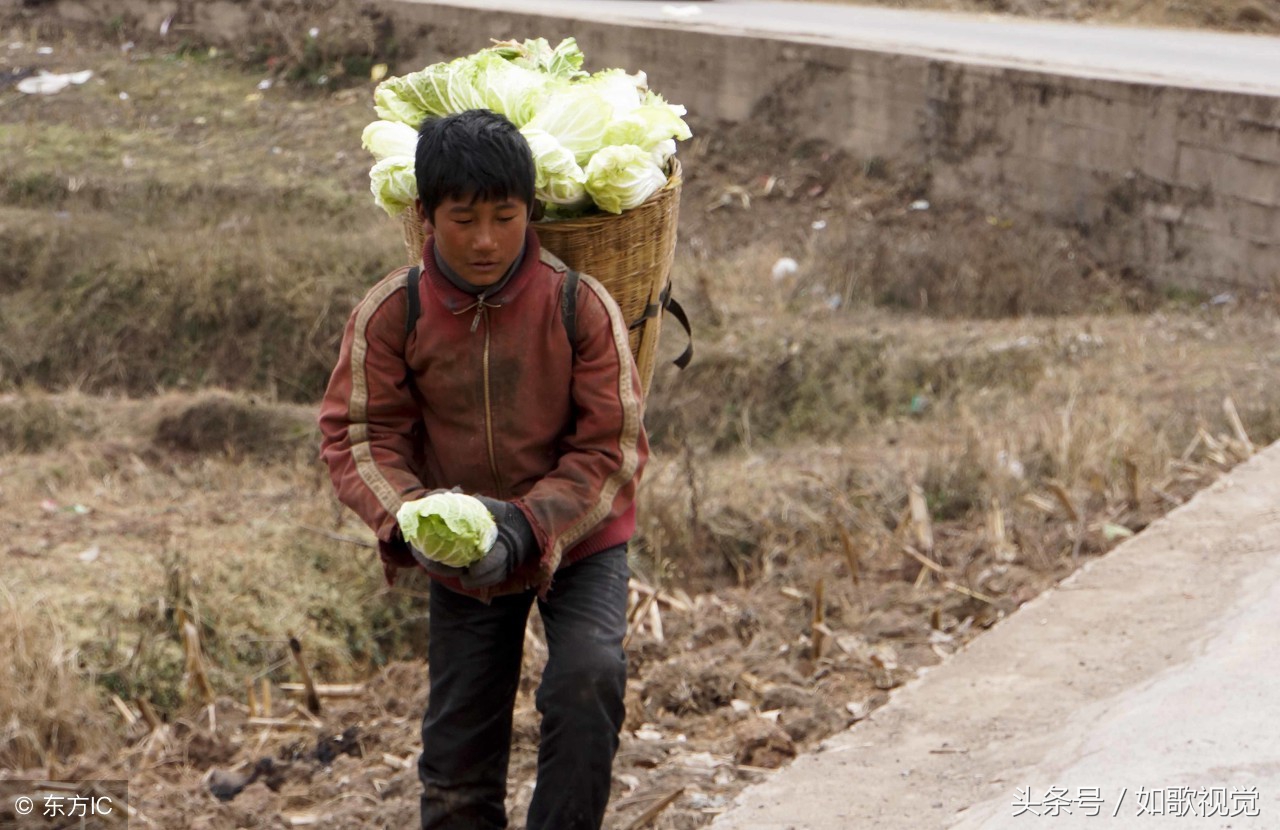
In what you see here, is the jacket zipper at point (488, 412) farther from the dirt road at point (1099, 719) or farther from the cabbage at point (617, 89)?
the dirt road at point (1099, 719)

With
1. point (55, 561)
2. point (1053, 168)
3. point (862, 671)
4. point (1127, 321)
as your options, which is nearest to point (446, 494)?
point (862, 671)

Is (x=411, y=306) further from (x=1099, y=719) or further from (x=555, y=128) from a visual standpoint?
(x=1099, y=719)

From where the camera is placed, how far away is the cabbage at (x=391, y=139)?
115 inches

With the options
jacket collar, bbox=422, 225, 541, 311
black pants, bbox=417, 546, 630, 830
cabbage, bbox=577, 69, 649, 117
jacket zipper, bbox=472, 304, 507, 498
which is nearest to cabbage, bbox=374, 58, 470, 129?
cabbage, bbox=577, 69, 649, 117

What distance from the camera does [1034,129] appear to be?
10133 millimetres

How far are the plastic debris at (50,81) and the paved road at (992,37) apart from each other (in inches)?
157

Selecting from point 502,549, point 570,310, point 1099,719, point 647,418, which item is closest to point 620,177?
point 570,310

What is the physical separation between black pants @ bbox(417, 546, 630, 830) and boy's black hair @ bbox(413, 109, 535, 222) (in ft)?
2.53

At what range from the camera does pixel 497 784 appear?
2.99 meters

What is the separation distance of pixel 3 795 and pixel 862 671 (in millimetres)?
2576

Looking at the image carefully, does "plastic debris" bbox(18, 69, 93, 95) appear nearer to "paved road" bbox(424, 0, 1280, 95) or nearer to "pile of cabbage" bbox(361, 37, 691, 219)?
"paved road" bbox(424, 0, 1280, 95)

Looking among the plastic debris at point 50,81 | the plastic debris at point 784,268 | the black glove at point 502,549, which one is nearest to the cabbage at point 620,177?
the black glove at point 502,549

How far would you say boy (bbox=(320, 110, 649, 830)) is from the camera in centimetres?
265

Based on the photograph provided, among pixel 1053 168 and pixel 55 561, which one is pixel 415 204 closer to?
pixel 55 561
